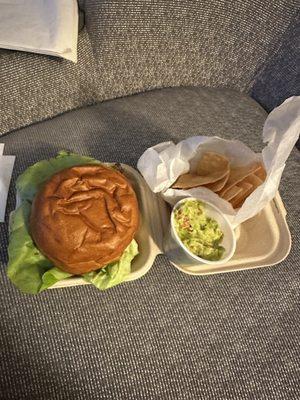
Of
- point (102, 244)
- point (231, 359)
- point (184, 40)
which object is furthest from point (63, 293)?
point (184, 40)

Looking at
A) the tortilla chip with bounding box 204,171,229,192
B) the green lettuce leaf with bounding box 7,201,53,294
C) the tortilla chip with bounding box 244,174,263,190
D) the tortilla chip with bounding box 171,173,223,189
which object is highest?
the tortilla chip with bounding box 244,174,263,190

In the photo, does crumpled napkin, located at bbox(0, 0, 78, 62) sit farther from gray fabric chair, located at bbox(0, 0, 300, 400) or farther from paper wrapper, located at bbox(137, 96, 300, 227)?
paper wrapper, located at bbox(137, 96, 300, 227)

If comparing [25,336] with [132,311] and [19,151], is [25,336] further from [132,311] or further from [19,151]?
[19,151]

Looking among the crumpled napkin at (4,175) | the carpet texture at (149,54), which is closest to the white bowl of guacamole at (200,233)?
the crumpled napkin at (4,175)

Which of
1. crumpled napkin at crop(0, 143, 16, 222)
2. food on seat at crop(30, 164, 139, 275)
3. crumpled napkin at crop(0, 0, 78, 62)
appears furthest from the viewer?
crumpled napkin at crop(0, 0, 78, 62)

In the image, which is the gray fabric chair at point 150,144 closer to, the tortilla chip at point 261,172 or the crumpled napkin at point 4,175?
the crumpled napkin at point 4,175

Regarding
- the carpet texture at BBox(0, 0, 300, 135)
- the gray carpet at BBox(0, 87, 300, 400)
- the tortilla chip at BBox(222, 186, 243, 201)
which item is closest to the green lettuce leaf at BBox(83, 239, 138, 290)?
the gray carpet at BBox(0, 87, 300, 400)

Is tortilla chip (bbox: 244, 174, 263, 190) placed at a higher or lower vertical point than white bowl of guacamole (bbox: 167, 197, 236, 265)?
higher
